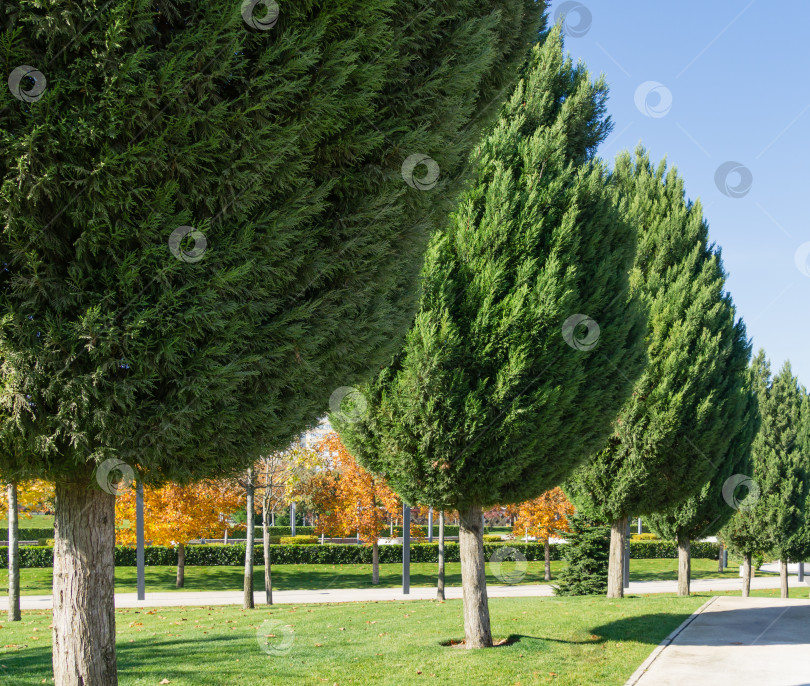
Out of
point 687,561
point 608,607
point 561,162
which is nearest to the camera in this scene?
point 561,162

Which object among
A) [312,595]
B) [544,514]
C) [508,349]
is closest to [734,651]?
[508,349]

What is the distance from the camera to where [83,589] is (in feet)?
13.4

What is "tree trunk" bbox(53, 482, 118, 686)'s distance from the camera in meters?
3.98

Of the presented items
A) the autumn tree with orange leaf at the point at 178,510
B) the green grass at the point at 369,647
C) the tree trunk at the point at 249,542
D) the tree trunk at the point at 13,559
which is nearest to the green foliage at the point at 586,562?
the green grass at the point at 369,647

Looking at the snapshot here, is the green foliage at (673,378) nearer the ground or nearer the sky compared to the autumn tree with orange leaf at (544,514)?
nearer the sky

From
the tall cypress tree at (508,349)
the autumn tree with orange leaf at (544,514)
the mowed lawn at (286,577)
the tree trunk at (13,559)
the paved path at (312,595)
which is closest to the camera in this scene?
the tall cypress tree at (508,349)

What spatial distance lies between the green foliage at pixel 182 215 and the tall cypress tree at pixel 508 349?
487cm

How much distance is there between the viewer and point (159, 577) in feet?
91.0

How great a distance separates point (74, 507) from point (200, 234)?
195 cm

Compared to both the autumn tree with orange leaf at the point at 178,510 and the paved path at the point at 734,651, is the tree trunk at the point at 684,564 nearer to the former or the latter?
the paved path at the point at 734,651

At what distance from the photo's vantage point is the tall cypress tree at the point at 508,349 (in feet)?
30.1

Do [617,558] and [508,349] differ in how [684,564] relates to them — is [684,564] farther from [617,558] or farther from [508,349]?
[508,349]

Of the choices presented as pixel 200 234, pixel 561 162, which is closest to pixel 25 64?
pixel 200 234

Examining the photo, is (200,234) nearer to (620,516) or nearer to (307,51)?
(307,51)
